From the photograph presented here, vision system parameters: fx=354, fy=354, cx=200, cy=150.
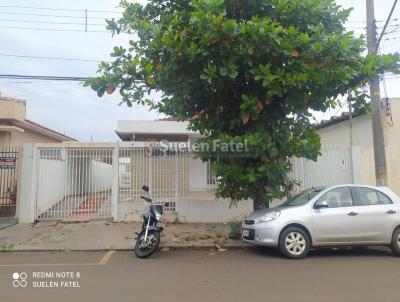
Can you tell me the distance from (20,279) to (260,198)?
5414 mm

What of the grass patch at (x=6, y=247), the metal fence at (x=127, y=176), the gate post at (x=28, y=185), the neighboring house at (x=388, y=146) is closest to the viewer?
the grass patch at (x=6, y=247)

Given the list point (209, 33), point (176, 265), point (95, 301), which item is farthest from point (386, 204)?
point (95, 301)

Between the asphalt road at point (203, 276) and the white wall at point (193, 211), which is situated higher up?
the white wall at point (193, 211)

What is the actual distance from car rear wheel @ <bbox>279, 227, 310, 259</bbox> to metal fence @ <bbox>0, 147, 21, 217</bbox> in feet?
30.2

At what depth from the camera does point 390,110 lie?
13102 millimetres

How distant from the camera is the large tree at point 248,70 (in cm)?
708

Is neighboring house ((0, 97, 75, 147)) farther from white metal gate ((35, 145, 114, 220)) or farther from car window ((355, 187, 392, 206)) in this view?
car window ((355, 187, 392, 206))

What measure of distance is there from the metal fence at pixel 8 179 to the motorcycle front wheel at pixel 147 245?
671cm

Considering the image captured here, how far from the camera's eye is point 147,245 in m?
7.39

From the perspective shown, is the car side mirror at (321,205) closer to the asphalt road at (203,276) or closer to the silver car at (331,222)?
the silver car at (331,222)

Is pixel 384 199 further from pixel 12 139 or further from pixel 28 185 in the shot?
pixel 12 139

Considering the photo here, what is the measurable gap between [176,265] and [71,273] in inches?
75.1

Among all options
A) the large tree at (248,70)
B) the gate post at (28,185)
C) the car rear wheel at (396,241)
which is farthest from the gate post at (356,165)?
the gate post at (28,185)

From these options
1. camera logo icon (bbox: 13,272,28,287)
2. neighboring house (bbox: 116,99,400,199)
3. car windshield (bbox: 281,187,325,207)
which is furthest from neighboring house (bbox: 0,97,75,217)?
car windshield (bbox: 281,187,325,207)
